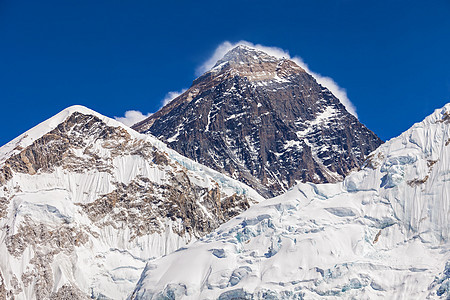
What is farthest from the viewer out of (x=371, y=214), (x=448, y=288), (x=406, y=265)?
(x=371, y=214)

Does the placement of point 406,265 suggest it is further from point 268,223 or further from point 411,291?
point 268,223

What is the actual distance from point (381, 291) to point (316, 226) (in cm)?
2095

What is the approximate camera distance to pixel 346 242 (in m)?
154

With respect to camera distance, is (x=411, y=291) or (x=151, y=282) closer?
(x=411, y=291)

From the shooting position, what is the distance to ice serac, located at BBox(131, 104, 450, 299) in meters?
145

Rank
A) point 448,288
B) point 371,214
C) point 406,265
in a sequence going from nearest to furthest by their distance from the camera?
point 448,288
point 406,265
point 371,214

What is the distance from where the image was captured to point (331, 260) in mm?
150125

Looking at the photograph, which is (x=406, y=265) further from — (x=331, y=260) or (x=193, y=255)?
(x=193, y=255)

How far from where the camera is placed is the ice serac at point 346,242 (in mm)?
144750

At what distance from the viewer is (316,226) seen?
523 feet

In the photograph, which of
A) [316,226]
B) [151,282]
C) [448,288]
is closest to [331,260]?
[316,226]

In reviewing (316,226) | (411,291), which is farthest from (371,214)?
(411,291)

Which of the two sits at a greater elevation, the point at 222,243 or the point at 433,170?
the point at 433,170

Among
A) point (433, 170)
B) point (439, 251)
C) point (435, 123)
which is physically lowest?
point (439, 251)
